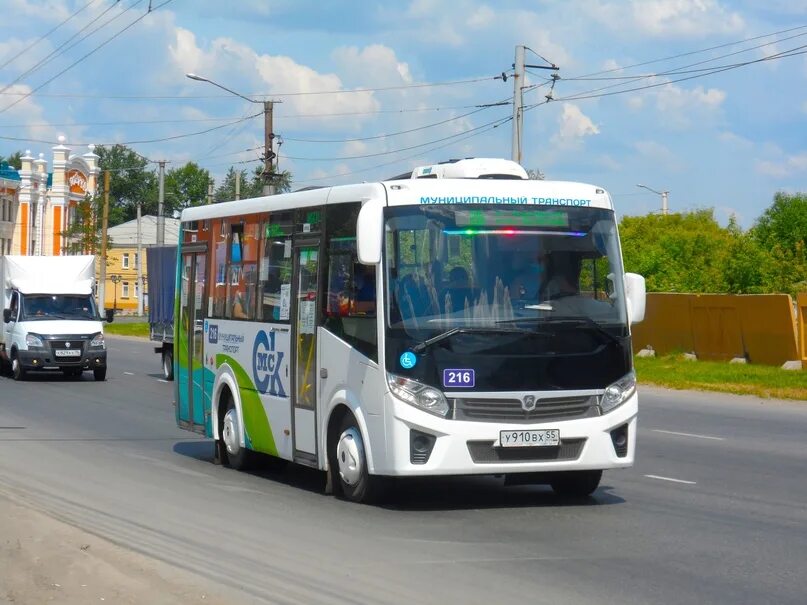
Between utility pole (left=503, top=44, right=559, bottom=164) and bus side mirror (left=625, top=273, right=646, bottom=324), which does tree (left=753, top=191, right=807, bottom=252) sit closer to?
utility pole (left=503, top=44, right=559, bottom=164)

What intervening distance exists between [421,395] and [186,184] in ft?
454

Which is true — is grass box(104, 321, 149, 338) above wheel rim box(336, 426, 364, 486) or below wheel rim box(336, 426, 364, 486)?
above

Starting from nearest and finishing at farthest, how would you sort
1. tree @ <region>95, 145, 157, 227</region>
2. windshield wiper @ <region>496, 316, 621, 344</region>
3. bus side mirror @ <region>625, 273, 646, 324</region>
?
windshield wiper @ <region>496, 316, 621, 344</region>, bus side mirror @ <region>625, 273, 646, 324</region>, tree @ <region>95, 145, 157, 227</region>

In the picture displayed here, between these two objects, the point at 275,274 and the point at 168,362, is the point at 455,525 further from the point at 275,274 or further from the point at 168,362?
the point at 168,362

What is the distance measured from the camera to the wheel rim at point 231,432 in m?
14.2

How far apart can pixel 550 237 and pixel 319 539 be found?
3210 mm

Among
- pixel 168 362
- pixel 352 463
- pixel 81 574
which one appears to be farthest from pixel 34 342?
pixel 81 574

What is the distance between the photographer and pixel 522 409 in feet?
35.7

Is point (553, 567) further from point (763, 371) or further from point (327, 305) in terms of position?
point (763, 371)

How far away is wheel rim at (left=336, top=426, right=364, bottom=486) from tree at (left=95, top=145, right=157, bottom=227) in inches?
5702

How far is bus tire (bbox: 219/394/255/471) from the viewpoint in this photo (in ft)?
46.6

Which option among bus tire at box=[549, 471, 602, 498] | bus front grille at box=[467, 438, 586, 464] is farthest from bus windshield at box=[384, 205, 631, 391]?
bus tire at box=[549, 471, 602, 498]

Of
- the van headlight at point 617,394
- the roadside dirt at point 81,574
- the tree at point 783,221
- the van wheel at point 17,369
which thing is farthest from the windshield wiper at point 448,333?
the tree at point 783,221

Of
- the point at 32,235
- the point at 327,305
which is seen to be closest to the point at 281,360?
the point at 327,305
